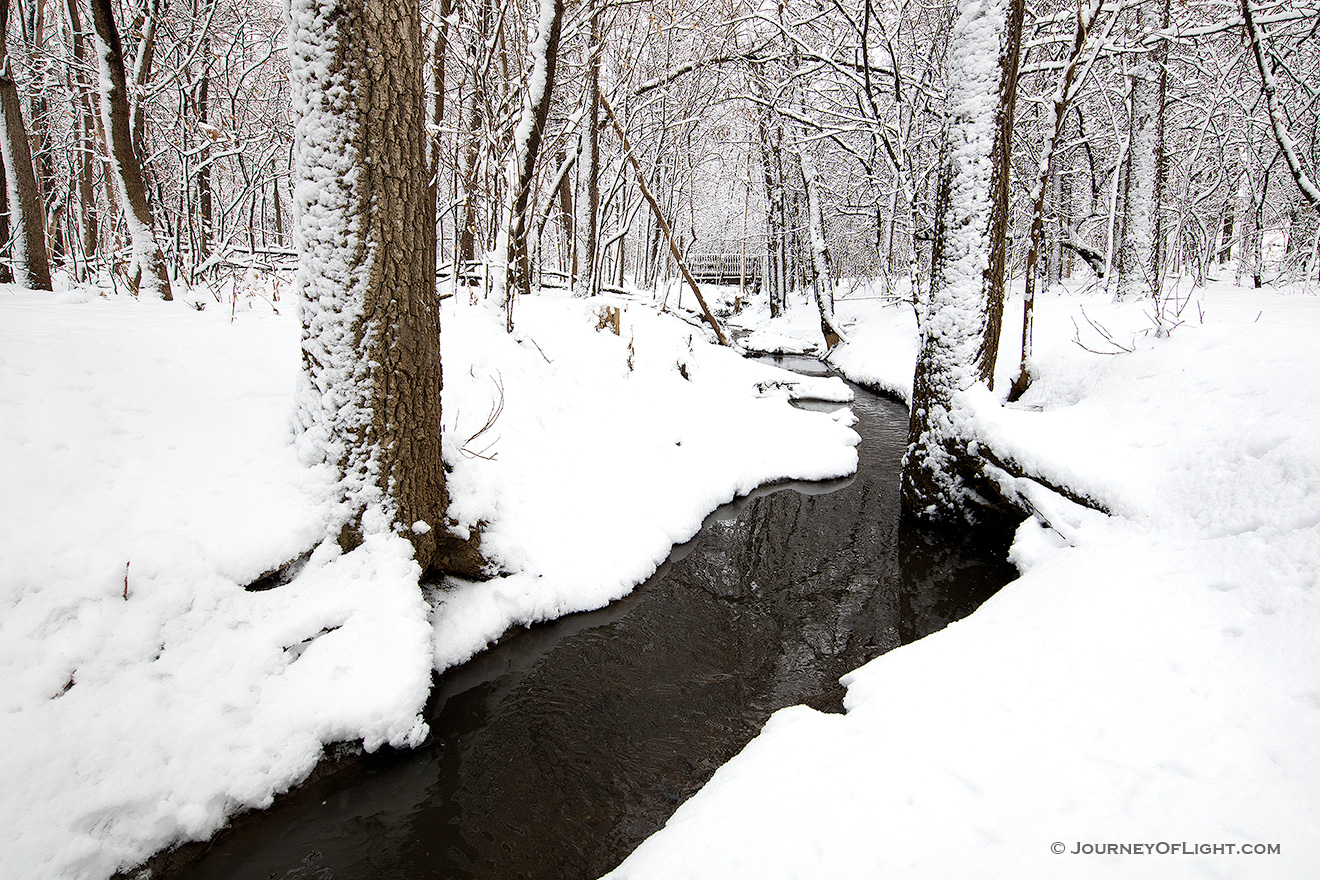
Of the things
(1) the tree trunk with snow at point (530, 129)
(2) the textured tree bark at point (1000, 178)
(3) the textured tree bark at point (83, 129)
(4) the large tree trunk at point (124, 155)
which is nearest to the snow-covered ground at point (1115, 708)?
(2) the textured tree bark at point (1000, 178)

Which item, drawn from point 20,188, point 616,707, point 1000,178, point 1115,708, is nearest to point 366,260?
point 616,707

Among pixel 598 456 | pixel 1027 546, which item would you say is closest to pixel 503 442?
pixel 598 456

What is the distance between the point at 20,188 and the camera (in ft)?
20.7

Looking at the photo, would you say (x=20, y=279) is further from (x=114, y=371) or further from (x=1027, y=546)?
(x=1027, y=546)

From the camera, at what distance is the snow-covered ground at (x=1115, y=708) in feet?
5.94

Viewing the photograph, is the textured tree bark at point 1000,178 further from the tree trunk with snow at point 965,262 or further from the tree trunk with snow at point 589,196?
the tree trunk with snow at point 589,196

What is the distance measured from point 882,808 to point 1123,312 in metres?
7.99

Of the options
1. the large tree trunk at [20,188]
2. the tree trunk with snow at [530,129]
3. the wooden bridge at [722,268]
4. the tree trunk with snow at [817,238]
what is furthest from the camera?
the wooden bridge at [722,268]

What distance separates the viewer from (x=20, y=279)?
660cm

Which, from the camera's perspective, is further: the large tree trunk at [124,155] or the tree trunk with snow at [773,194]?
the tree trunk with snow at [773,194]

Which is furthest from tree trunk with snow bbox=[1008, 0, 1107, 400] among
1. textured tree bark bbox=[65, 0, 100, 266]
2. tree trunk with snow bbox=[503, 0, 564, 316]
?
textured tree bark bbox=[65, 0, 100, 266]

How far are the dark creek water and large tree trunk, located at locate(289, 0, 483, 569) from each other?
1.15m

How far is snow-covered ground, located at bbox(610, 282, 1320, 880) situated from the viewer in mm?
1810

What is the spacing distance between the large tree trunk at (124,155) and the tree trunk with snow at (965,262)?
8338 mm
